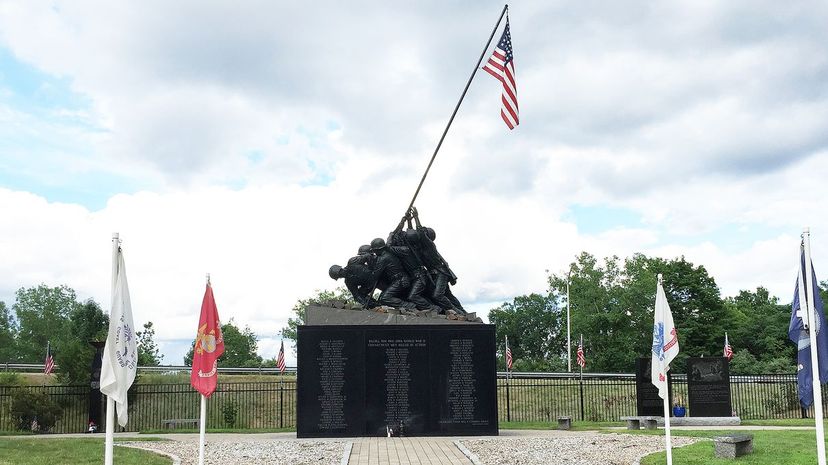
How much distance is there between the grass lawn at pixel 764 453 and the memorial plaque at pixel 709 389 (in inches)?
247

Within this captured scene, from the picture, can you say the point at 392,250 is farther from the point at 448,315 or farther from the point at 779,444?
the point at 779,444

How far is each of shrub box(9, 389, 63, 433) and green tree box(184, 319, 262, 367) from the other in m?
33.3

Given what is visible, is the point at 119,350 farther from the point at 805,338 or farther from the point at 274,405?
the point at 274,405

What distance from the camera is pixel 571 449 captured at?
583 inches

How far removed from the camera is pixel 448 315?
61.3 feet

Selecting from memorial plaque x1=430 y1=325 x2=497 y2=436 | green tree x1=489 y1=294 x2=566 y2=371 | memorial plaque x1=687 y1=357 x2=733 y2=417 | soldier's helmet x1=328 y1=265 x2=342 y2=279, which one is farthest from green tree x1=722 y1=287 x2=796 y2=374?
soldier's helmet x1=328 y1=265 x2=342 y2=279

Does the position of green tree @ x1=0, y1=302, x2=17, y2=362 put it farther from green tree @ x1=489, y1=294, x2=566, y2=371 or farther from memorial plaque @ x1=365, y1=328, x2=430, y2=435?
memorial plaque @ x1=365, y1=328, x2=430, y2=435

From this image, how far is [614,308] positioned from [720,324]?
1468 cm

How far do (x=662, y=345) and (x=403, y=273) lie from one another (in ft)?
28.7

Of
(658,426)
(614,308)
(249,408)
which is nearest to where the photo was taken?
(658,426)

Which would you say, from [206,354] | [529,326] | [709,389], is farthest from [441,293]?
[529,326]

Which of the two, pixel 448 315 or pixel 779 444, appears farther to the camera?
pixel 448 315

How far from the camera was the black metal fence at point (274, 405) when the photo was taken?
92.4 feet

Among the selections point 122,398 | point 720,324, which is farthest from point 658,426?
point 720,324
